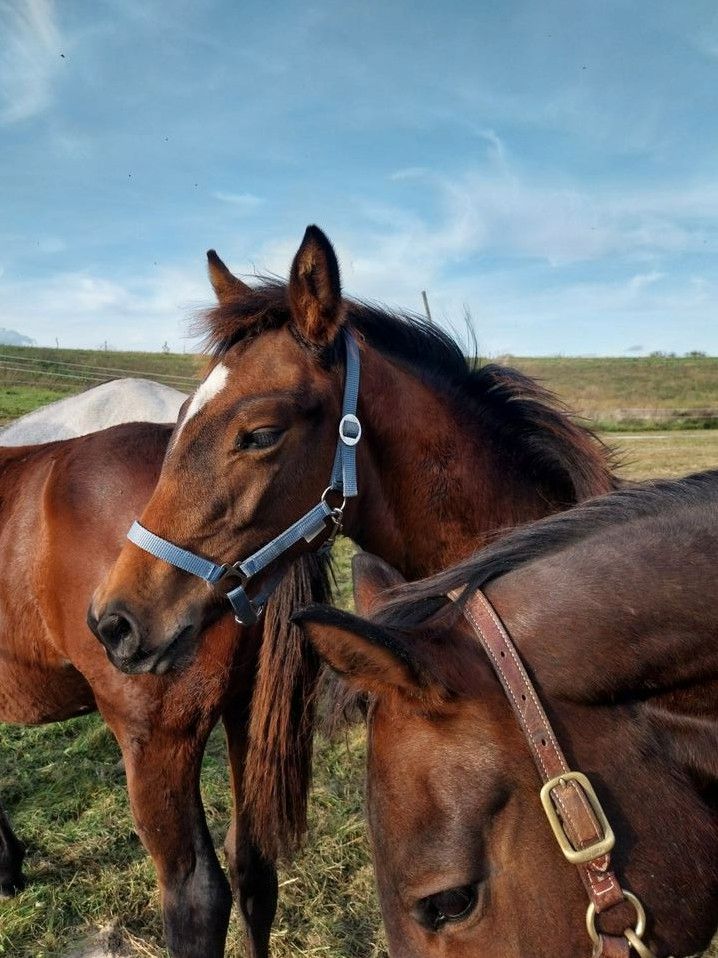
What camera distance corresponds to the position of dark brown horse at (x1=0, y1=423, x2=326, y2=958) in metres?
2.35

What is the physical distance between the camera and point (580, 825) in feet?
3.64

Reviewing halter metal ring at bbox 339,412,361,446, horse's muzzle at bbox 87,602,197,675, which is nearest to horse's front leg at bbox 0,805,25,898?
horse's muzzle at bbox 87,602,197,675

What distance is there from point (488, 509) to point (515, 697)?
1510 mm

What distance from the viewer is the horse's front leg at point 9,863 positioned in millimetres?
3416

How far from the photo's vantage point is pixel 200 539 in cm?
215

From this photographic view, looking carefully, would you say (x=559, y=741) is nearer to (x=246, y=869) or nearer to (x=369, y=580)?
(x=369, y=580)

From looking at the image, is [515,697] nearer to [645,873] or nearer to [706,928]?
[645,873]

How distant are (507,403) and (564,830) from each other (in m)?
1.94

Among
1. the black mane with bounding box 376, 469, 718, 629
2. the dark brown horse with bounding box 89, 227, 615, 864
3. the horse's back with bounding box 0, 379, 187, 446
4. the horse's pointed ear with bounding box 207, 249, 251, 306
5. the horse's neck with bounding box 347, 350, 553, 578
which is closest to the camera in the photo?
the black mane with bounding box 376, 469, 718, 629

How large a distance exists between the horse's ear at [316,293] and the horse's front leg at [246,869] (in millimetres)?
1581

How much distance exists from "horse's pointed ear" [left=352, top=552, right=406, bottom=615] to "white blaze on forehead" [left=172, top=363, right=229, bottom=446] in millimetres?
948

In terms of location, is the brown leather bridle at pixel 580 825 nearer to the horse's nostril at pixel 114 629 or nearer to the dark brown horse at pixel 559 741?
the dark brown horse at pixel 559 741

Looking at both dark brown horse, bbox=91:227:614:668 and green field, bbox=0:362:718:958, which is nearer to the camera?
dark brown horse, bbox=91:227:614:668

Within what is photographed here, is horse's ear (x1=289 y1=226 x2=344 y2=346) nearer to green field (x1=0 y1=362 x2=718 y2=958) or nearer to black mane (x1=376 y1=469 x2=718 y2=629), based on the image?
green field (x1=0 y1=362 x2=718 y2=958)
